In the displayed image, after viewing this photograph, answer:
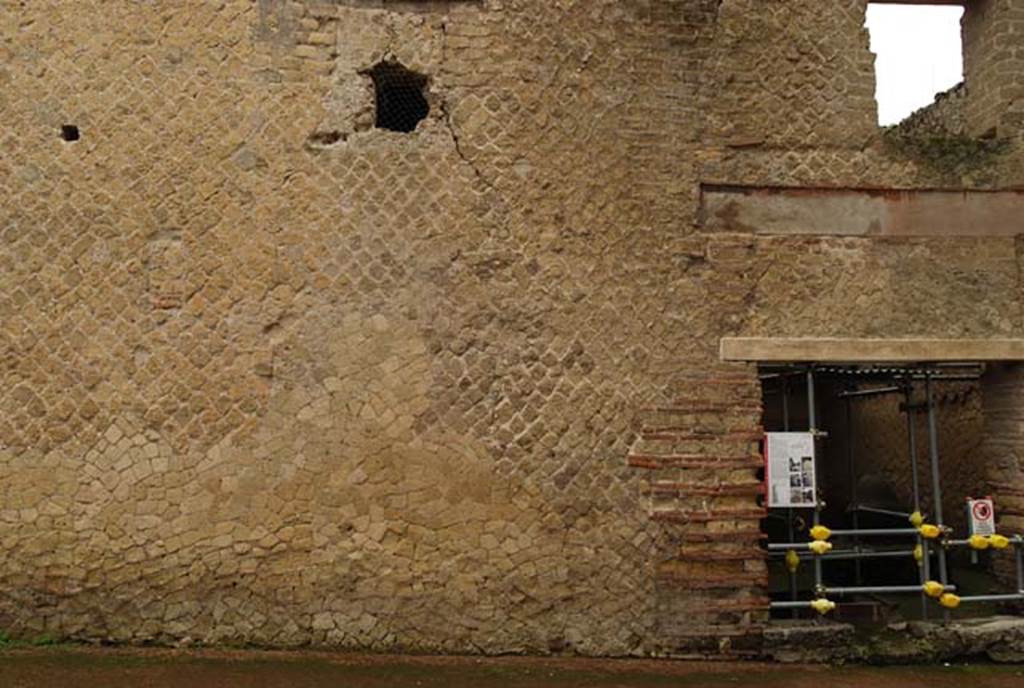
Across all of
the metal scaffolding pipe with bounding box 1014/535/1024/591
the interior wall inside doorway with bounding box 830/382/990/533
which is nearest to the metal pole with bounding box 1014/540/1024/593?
the metal scaffolding pipe with bounding box 1014/535/1024/591

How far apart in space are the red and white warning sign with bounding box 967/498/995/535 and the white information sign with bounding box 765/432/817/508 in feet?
4.27

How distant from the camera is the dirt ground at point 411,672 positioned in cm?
538

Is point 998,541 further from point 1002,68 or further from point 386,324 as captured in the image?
point 386,324

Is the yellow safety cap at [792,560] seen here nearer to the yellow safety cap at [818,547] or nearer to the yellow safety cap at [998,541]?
the yellow safety cap at [818,547]

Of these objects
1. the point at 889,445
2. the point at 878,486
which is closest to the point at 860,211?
the point at 878,486

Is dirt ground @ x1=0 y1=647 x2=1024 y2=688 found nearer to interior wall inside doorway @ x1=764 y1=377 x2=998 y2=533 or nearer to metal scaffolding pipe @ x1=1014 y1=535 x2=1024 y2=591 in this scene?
metal scaffolding pipe @ x1=1014 y1=535 x2=1024 y2=591

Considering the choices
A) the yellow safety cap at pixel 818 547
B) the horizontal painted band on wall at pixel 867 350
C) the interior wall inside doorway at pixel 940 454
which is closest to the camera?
the yellow safety cap at pixel 818 547

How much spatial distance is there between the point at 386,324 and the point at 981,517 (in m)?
4.69

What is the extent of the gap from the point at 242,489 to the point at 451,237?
7.53 feet

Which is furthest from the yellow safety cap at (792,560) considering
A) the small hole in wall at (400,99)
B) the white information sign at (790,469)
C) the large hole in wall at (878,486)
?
the small hole in wall at (400,99)

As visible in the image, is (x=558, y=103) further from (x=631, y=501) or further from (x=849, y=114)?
(x=631, y=501)

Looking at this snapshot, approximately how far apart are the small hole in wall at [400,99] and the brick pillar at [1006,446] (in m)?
4.96

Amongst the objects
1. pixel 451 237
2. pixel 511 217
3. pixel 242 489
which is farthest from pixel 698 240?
pixel 242 489

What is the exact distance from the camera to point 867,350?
682 cm
